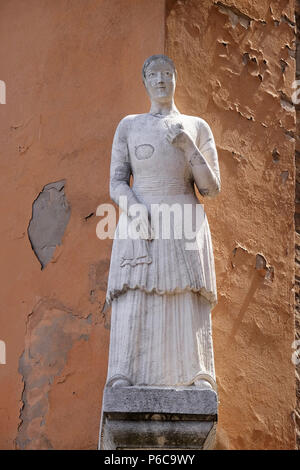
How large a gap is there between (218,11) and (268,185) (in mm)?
1162

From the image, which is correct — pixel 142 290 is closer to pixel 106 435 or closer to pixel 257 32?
pixel 106 435

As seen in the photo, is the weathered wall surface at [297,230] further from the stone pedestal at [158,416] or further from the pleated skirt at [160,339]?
the stone pedestal at [158,416]

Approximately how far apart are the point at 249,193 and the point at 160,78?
1.21 metres

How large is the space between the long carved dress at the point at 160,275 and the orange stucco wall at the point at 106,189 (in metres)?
0.81

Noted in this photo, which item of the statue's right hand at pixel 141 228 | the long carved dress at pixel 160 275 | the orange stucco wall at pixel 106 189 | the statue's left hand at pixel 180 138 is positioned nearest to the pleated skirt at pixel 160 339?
the long carved dress at pixel 160 275

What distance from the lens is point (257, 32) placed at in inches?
258

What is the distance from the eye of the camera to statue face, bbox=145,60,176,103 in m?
5.27

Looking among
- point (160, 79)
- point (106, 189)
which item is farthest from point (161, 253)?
point (106, 189)

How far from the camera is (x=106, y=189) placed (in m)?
6.07

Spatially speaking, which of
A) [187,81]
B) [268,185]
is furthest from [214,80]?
[268,185]

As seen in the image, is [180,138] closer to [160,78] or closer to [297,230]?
[160,78]

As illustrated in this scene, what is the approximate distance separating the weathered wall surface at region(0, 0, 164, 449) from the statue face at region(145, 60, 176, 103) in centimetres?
74

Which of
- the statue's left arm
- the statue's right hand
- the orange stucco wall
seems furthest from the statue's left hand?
the orange stucco wall

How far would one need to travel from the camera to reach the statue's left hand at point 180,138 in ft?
16.6
